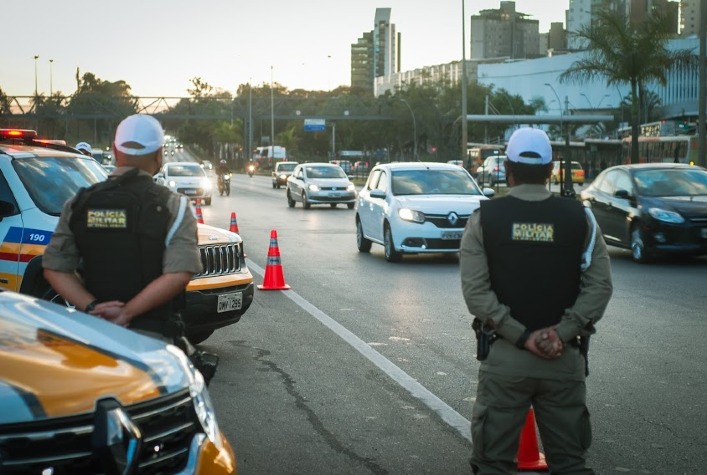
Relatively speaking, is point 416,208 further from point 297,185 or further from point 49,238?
point 297,185

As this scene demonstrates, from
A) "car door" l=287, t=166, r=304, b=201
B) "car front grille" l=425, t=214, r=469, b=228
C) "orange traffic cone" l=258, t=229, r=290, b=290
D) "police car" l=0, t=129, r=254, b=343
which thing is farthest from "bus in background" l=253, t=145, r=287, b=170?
"police car" l=0, t=129, r=254, b=343

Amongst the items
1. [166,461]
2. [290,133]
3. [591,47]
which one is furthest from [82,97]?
[166,461]

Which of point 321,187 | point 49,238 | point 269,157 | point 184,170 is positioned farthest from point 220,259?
point 269,157

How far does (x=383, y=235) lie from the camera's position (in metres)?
19.9

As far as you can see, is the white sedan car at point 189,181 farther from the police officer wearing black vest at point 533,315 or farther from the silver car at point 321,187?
the police officer wearing black vest at point 533,315

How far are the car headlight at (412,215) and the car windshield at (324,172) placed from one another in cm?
2217

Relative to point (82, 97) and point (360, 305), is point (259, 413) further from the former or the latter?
point (82, 97)

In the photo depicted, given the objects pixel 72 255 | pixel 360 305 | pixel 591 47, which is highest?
pixel 591 47

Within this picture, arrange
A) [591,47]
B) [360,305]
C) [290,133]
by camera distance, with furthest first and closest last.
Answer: [290,133], [591,47], [360,305]

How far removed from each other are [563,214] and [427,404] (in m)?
3.45

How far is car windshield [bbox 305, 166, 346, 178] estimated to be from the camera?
41.3 metres

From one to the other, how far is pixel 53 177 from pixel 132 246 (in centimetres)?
500

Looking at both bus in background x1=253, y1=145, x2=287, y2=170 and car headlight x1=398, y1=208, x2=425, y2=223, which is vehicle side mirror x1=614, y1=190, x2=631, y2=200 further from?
bus in background x1=253, y1=145, x2=287, y2=170

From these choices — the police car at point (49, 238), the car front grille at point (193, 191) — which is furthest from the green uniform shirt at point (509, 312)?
the car front grille at point (193, 191)
